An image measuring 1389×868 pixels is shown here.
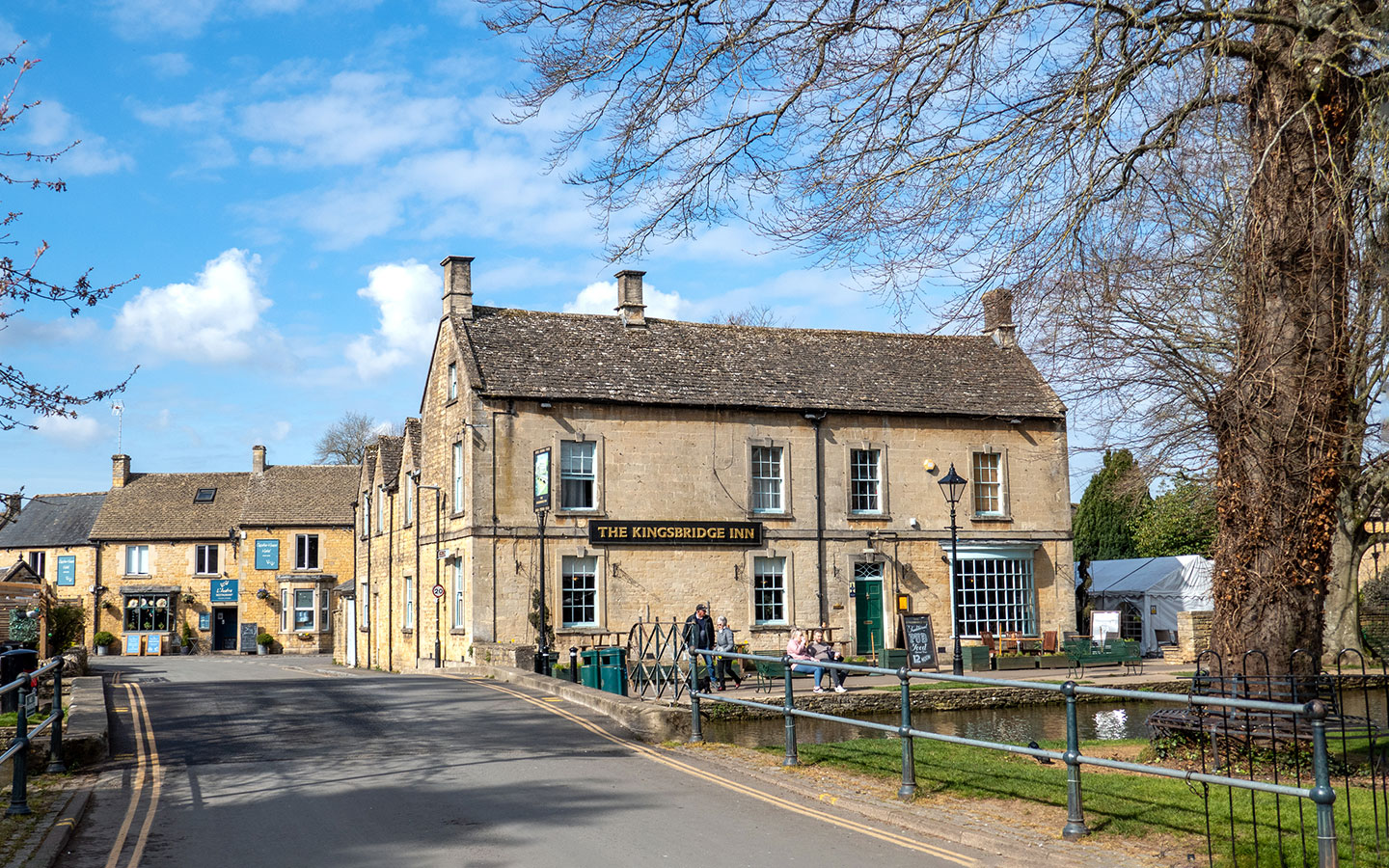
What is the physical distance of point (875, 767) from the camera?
11250 millimetres

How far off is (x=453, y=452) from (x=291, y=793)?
2012 centimetres

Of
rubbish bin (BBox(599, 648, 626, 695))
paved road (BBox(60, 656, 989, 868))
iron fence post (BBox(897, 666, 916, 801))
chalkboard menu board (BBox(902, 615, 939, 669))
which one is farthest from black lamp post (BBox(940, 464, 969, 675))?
iron fence post (BBox(897, 666, 916, 801))

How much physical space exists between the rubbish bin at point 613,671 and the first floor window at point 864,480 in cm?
1104

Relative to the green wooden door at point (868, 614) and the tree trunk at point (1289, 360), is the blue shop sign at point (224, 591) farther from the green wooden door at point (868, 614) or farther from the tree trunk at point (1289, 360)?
the tree trunk at point (1289, 360)

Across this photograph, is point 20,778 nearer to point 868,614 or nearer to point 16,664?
point 16,664

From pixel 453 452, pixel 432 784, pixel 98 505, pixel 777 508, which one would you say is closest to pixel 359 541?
pixel 453 452

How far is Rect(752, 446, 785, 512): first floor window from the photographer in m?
30.3

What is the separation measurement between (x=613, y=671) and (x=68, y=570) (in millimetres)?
46560

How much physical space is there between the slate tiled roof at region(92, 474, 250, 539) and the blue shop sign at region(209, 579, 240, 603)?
2.15 metres

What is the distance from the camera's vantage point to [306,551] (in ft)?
183

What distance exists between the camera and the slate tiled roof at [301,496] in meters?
55.7

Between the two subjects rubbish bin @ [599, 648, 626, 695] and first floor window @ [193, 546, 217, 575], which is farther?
first floor window @ [193, 546, 217, 575]

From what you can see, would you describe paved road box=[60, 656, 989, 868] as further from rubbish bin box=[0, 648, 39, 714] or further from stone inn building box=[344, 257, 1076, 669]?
stone inn building box=[344, 257, 1076, 669]

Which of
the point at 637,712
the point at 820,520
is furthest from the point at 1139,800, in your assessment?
the point at 820,520
